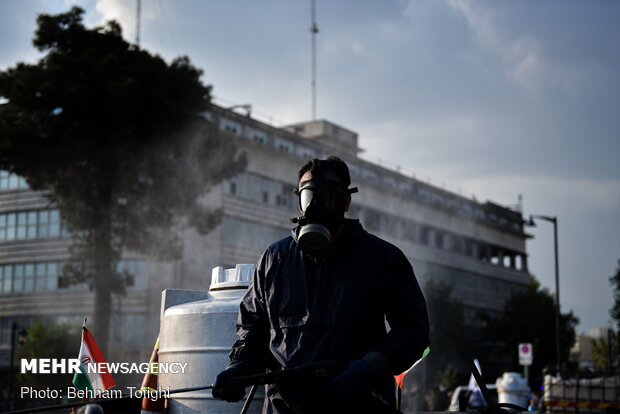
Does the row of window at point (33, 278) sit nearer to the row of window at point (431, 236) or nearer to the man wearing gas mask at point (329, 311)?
the row of window at point (431, 236)

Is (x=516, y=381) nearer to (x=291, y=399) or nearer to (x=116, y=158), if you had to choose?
(x=291, y=399)

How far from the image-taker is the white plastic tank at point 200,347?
6086mm

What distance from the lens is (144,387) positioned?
6.65 m

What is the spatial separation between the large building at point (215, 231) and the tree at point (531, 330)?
700 cm

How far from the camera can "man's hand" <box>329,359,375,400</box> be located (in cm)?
351

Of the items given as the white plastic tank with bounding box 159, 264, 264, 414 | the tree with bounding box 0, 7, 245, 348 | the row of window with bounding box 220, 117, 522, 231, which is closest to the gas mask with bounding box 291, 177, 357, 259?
the white plastic tank with bounding box 159, 264, 264, 414

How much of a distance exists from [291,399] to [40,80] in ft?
97.4

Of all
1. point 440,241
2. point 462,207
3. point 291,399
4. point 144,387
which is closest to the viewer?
Result: point 291,399

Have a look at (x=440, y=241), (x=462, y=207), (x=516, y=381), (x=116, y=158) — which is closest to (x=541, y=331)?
(x=440, y=241)

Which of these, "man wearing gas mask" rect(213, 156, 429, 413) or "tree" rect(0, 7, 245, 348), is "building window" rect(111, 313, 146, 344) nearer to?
"tree" rect(0, 7, 245, 348)

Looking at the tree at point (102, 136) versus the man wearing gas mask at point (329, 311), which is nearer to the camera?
the man wearing gas mask at point (329, 311)

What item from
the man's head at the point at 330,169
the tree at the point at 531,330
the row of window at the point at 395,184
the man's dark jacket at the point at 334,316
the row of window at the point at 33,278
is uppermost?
the row of window at the point at 395,184

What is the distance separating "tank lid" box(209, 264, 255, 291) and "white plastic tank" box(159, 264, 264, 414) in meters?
0.06

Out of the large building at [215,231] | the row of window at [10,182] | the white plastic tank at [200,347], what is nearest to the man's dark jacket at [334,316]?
the white plastic tank at [200,347]
